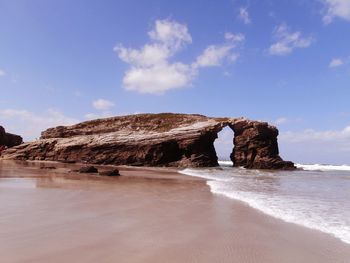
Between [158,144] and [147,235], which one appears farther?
[158,144]

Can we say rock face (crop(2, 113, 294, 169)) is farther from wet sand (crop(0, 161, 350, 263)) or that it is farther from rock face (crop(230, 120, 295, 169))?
wet sand (crop(0, 161, 350, 263))

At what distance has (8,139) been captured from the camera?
63.3 meters

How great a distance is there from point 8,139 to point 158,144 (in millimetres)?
34344

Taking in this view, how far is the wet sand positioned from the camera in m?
5.23

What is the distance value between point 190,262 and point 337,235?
366 centimetres

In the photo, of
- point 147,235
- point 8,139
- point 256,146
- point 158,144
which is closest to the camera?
point 147,235

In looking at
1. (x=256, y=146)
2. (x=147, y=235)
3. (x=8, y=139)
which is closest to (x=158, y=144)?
(x=256, y=146)

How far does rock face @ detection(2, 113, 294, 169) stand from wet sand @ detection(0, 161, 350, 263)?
32475 millimetres

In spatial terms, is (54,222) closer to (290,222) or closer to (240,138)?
(290,222)

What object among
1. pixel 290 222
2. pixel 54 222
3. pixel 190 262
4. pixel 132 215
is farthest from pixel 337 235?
pixel 54 222

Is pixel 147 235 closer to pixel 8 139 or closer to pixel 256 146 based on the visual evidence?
pixel 256 146

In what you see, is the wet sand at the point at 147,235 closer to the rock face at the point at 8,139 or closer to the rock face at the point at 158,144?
the rock face at the point at 158,144

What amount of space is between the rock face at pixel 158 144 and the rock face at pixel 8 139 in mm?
17635

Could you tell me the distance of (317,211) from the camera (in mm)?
10039
